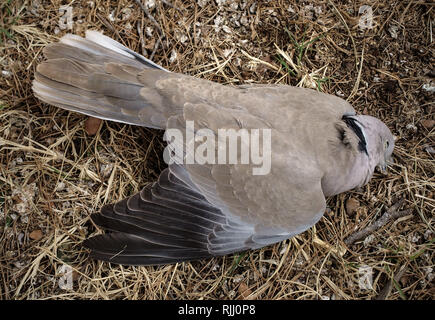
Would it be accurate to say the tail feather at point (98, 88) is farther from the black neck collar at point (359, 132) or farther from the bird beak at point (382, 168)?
the bird beak at point (382, 168)

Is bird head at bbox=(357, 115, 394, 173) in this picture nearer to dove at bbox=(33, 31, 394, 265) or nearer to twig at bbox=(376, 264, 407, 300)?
dove at bbox=(33, 31, 394, 265)

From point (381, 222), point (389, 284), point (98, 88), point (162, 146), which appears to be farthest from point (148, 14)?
point (389, 284)

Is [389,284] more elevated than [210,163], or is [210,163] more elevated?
[210,163]

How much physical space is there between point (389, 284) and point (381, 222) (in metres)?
0.44

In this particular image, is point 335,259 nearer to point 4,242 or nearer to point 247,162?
point 247,162

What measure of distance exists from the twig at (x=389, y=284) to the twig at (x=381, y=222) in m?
0.33

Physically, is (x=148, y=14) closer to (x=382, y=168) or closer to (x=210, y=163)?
(x=210, y=163)

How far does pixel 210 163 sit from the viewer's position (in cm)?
230

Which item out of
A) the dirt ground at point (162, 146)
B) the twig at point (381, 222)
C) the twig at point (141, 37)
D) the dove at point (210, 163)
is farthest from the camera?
the twig at point (141, 37)

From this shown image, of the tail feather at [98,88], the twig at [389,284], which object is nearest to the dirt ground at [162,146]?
the twig at [389,284]

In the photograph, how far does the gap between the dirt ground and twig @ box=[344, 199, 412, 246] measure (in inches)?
1.3

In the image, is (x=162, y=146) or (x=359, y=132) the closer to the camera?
(x=359, y=132)

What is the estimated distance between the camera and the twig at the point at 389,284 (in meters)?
2.71

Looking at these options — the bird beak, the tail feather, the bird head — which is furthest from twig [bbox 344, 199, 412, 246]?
the tail feather
